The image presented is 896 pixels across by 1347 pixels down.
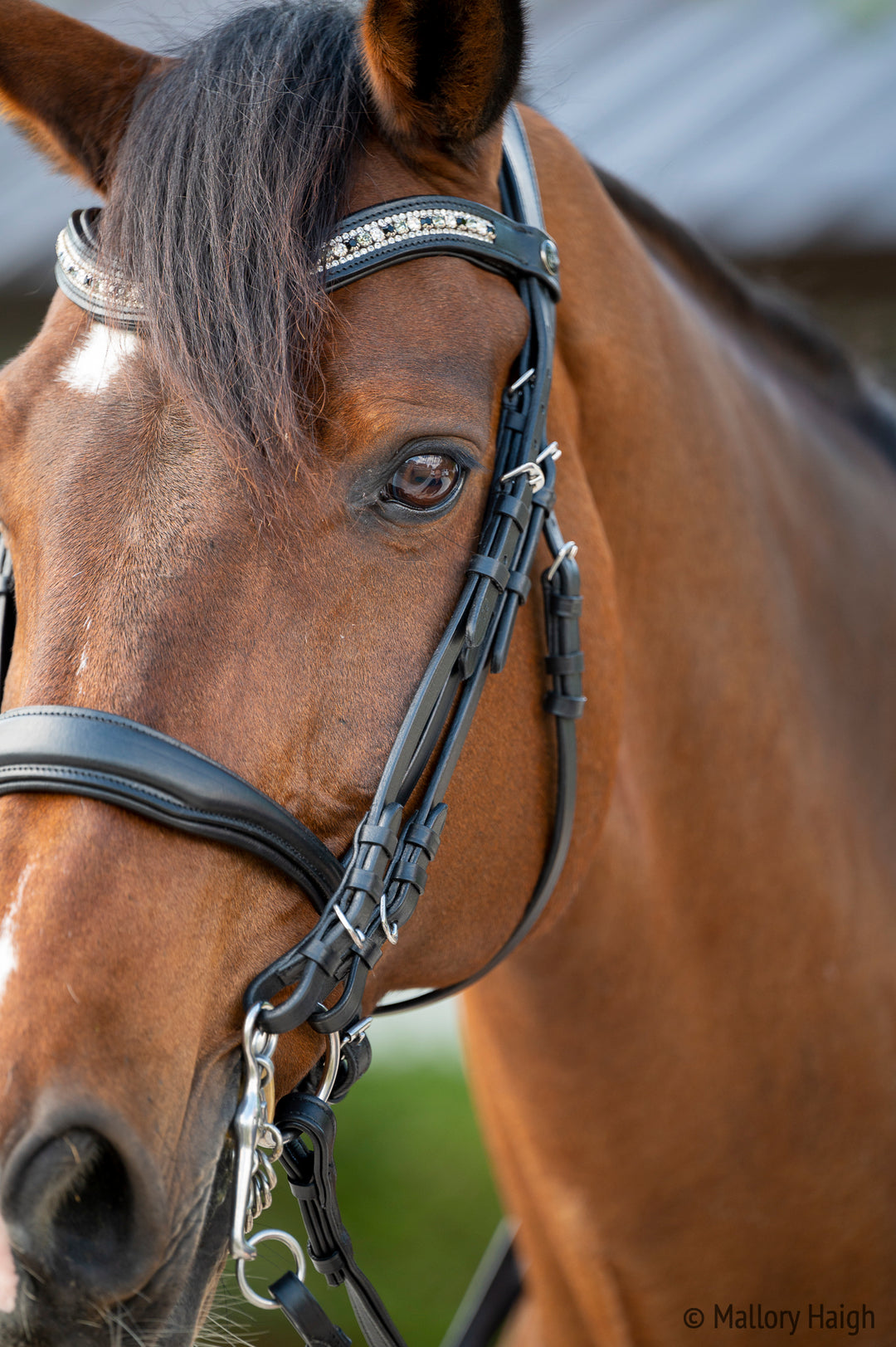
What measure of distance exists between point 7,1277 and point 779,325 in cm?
199

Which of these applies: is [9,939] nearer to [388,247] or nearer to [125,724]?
[125,724]

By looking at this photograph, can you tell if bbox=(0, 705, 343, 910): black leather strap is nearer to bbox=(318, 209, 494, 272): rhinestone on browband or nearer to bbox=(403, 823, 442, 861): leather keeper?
bbox=(403, 823, 442, 861): leather keeper

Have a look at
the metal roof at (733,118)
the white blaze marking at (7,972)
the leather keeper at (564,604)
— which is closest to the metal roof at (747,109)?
the metal roof at (733,118)

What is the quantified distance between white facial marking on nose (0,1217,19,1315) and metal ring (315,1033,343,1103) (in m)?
0.33

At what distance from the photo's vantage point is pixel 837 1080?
1.72 meters

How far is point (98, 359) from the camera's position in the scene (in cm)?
117

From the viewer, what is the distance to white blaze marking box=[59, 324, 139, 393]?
1149mm

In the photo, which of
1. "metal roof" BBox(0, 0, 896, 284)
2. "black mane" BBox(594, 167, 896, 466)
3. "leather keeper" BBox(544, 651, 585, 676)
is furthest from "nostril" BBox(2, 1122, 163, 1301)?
"metal roof" BBox(0, 0, 896, 284)

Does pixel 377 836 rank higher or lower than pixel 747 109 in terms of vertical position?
lower

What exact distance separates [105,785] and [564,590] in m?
0.62

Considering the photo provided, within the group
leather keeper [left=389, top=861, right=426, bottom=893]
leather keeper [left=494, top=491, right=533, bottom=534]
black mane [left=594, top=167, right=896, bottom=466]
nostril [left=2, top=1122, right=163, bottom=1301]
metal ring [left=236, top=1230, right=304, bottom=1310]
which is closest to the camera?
nostril [left=2, top=1122, right=163, bottom=1301]

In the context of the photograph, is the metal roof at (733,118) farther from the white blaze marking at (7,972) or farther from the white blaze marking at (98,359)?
the white blaze marking at (7,972)

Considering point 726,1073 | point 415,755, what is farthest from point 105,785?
point 726,1073

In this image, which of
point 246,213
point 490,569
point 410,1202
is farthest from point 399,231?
point 410,1202
